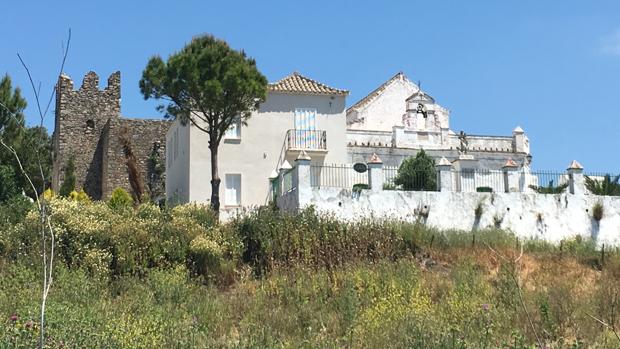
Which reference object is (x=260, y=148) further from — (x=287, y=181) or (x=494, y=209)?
(x=494, y=209)

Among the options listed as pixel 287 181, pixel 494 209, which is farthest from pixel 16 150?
pixel 494 209

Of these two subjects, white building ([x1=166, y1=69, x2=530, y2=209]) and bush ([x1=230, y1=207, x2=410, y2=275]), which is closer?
bush ([x1=230, y1=207, x2=410, y2=275])

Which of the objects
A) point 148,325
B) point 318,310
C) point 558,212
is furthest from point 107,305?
point 558,212

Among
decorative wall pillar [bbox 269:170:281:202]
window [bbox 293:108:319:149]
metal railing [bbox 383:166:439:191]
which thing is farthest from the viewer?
window [bbox 293:108:319:149]

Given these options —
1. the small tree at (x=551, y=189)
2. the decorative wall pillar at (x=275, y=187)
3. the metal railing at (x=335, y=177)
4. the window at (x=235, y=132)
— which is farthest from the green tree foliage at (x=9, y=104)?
the small tree at (x=551, y=189)

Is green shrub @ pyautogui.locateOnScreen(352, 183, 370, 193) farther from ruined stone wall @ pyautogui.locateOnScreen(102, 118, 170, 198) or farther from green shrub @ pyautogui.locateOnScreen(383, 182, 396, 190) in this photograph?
ruined stone wall @ pyautogui.locateOnScreen(102, 118, 170, 198)

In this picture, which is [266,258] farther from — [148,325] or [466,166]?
[466,166]

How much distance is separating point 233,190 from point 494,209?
33.4ft

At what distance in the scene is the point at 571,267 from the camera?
2062cm

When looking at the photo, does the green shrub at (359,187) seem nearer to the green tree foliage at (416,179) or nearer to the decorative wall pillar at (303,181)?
the decorative wall pillar at (303,181)

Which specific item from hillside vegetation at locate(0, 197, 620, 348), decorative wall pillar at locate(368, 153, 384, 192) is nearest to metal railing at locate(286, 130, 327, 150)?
decorative wall pillar at locate(368, 153, 384, 192)

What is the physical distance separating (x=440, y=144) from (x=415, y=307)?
75.8ft

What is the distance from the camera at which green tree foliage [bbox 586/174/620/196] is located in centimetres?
2669

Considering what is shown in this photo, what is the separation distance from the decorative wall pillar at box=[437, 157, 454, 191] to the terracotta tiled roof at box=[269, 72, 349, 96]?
8.88 metres
